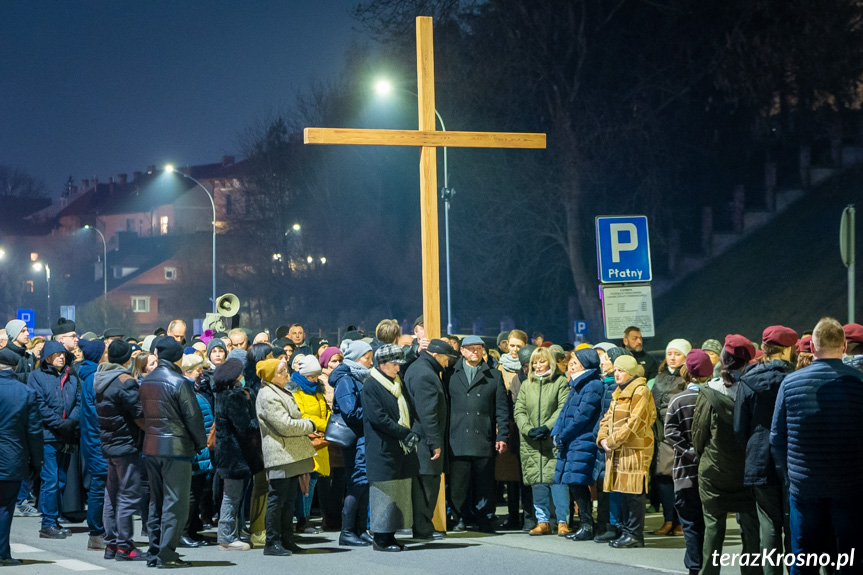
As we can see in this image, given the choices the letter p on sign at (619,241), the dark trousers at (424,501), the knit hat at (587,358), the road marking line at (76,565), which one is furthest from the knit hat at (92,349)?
the letter p on sign at (619,241)

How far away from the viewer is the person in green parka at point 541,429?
12.0m

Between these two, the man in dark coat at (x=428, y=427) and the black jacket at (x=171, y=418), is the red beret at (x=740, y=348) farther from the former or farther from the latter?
the black jacket at (x=171, y=418)

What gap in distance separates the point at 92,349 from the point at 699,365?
245 inches

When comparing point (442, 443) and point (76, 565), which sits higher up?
point (442, 443)

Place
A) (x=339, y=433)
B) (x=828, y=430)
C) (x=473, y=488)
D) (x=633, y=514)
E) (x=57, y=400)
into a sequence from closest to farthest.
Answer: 1. (x=828, y=430)
2. (x=633, y=514)
3. (x=339, y=433)
4. (x=473, y=488)
5. (x=57, y=400)

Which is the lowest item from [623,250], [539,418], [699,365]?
[539,418]

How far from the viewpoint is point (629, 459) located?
10969 mm

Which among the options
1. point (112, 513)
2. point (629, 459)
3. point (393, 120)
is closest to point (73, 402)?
point (112, 513)

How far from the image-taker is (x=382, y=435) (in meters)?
10.9

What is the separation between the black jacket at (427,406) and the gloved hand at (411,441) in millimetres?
494

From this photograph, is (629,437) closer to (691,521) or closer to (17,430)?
(691,521)

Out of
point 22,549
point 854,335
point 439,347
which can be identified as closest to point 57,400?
point 22,549

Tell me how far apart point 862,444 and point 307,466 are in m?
5.39

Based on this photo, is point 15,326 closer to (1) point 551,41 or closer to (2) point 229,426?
(2) point 229,426
